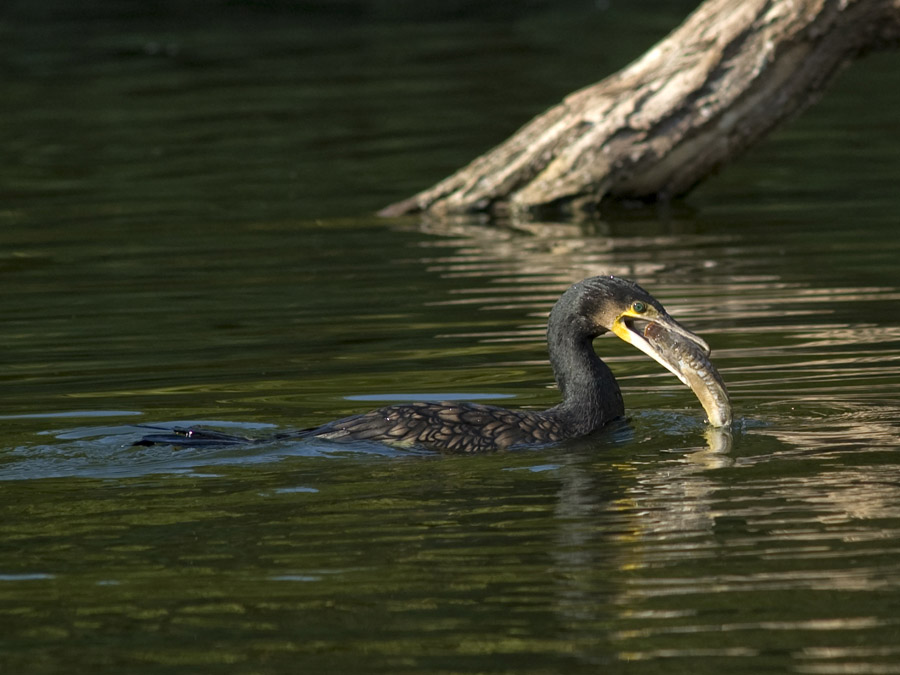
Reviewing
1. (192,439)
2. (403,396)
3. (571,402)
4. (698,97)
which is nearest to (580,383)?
(571,402)

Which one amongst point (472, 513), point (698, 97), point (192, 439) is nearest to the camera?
point (472, 513)

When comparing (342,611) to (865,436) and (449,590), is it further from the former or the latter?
(865,436)

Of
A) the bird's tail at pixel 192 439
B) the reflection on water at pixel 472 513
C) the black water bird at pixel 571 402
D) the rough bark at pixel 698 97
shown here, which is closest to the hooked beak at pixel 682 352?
the black water bird at pixel 571 402

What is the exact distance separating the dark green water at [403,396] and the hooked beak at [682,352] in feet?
0.58

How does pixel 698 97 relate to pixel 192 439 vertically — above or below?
above

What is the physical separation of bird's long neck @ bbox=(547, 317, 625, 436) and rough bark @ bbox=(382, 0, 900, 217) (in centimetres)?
608

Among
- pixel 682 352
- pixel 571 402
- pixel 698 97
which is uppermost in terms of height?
pixel 698 97

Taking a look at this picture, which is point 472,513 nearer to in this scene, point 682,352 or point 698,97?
point 682,352

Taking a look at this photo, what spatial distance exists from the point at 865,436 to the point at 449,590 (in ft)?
9.10

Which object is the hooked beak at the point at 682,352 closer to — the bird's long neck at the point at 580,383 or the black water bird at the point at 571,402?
the black water bird at the point at 571,402

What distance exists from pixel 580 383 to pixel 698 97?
6.39m

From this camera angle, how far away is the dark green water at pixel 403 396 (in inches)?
217

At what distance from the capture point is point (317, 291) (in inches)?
504

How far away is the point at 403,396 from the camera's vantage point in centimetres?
940
